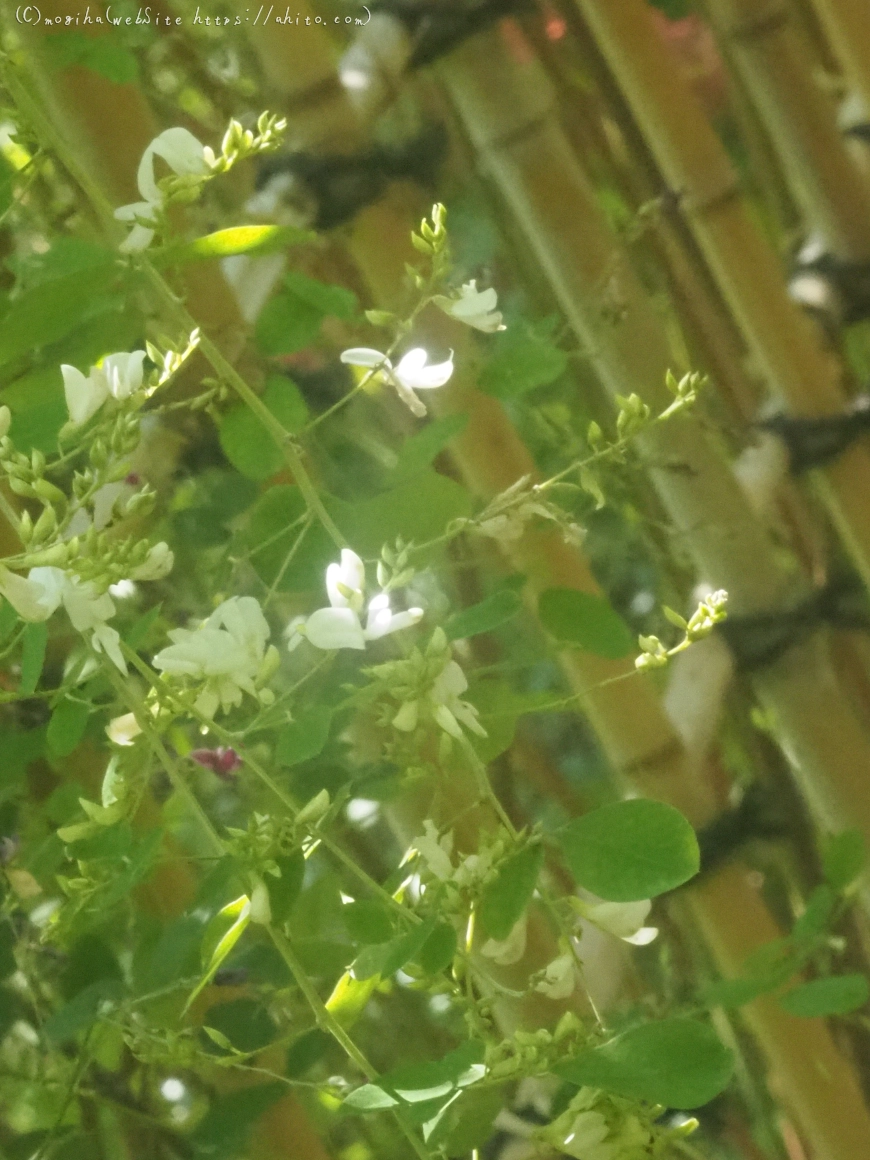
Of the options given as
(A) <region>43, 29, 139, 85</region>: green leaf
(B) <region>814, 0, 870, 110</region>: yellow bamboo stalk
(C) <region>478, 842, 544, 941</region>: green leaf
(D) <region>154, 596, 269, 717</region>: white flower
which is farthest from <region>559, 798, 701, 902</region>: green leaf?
(B) <region>814, 0, 870, 110</region>: yellow bamboo stalk

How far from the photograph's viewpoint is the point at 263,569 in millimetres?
417

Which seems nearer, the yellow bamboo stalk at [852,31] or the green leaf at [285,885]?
the green leaf at [285,885]

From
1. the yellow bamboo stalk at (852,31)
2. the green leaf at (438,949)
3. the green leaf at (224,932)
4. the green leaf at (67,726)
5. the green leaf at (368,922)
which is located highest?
the yellow bamboo stalk at (852,31)

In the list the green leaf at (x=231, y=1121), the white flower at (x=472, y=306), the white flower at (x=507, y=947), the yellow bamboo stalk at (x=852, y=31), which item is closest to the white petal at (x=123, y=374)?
the white flower at (x=472, y=306)

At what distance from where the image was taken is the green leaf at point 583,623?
455 mm

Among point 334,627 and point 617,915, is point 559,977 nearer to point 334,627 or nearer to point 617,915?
point 617,915

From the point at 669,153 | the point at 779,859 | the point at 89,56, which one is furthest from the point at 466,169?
the point at 779,859

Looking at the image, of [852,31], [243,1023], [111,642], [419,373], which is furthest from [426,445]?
[852,31]

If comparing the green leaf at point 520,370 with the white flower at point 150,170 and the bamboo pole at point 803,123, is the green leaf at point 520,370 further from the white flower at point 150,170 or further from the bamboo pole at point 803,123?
the bamboo pole at point 803,123

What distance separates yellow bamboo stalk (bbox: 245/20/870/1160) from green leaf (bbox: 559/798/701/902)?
151 mm

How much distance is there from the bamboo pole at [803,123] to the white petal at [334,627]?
0.55m

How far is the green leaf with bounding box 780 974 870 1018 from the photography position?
0.47 metres

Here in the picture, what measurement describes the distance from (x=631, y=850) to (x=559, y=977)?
0.17 feet

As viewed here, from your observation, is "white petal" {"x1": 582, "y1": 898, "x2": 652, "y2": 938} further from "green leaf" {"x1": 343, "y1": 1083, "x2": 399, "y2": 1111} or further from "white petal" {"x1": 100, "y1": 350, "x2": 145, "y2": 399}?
"white petal" {"x1": 100, "y1": 350, "x2": 145, "y2": 399}
